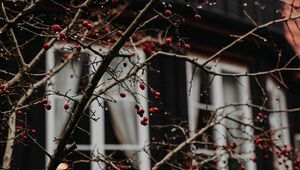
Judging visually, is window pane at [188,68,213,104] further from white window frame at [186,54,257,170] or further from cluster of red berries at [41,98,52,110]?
cluster of red berries at [41,98,52,110]

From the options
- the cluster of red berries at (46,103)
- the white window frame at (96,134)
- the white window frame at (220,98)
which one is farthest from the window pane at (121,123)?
the cluster of red berries at (46,103)

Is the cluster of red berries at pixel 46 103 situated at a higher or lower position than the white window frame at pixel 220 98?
lower

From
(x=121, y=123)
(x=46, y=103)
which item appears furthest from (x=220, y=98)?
(x=46, y=103)

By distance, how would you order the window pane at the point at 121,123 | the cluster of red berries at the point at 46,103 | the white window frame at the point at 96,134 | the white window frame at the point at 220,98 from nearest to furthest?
the cluster of red berries at the point at 46,103 → the white window frame at the point at 96,134 → the window pane at the point at 121,123 → the white window frame at the point at 220,98

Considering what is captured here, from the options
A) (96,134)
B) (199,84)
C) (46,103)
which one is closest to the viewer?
(46,103)

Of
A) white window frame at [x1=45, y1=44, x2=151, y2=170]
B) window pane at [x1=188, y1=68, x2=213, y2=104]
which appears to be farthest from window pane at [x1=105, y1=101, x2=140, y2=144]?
window pane at [x1=188, y1=68, x2=213, y2=104]

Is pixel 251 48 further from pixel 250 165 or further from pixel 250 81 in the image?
pixel 250 165

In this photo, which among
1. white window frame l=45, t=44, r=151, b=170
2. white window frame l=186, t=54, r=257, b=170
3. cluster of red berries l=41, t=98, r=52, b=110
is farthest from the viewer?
white window frame l=186, t=54, r=257, b=170

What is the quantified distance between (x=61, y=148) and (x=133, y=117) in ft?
11.8

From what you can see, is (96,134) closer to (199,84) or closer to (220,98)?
(199,84)

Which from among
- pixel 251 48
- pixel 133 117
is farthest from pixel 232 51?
pixel 133 117

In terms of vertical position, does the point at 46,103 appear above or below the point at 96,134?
below

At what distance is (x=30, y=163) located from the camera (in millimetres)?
5938

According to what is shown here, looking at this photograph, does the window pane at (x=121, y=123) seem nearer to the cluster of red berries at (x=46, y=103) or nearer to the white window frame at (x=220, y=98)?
the white window frame at (x=220, y=98)
